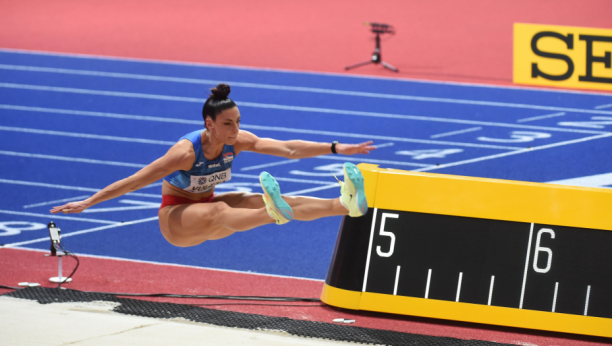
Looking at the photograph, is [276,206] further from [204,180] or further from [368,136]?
[368,136]

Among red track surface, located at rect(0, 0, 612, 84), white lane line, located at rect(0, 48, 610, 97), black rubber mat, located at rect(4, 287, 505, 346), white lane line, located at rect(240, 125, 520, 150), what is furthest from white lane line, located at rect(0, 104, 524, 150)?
black rubber mat, located at rect(4, 287, 505, 346)

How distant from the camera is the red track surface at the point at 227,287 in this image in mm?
5332

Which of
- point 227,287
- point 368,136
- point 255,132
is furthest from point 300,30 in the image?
point 227,287

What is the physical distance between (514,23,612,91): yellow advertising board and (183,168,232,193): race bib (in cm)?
557

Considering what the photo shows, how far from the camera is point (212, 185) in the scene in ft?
17.4

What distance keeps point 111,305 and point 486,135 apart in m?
6.81

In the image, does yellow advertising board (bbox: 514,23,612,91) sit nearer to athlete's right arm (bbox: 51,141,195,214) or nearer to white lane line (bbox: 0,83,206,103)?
white lane line (bbox: 0,83,206,103)

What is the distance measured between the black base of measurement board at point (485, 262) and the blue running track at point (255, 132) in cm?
155

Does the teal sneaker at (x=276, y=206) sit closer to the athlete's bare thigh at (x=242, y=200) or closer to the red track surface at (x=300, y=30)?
the athlete's bare thigh at (x=242, y=200)

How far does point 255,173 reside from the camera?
951 centimetres

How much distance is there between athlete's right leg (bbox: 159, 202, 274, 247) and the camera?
4570mm

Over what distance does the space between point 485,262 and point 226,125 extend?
7.31ft

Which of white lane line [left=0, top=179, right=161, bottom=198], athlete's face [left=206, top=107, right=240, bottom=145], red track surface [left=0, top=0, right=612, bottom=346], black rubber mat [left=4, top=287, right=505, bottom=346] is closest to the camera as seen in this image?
athlete's face [left=206, top=107, right=240, bottom=145]

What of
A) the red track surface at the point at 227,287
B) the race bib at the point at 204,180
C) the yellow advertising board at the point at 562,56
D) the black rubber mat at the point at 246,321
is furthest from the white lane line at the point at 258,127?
the race bib at the point at 204,180
